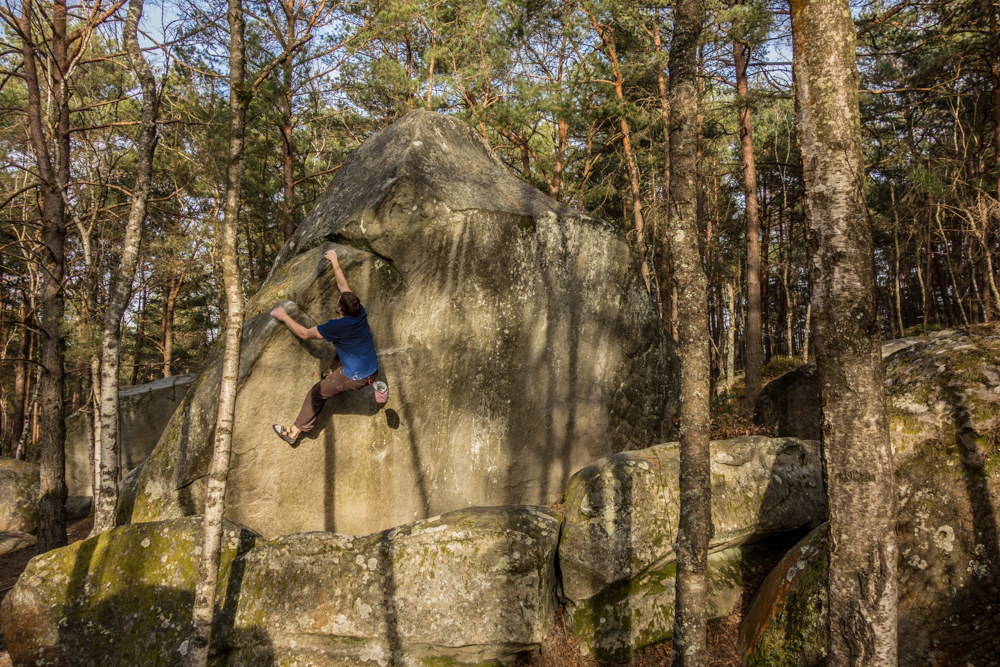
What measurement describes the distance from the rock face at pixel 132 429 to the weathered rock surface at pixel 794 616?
1508 cm

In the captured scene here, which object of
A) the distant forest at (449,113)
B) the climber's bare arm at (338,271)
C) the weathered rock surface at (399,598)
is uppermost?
the distant forest at (449,113)

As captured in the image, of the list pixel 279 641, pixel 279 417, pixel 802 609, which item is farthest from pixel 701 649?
pixel 279 417

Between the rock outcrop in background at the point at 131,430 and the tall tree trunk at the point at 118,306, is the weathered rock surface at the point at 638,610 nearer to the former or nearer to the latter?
the tall tree trunk at the point at 118,306

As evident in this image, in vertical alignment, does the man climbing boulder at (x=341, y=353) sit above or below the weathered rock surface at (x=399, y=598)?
above

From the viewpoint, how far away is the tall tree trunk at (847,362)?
126 inches

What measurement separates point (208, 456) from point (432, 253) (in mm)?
3961

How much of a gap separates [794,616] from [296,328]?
5933mm

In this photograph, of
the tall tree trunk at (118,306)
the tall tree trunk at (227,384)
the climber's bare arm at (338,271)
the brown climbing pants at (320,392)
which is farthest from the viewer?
the tall tree trunk at (118,306)

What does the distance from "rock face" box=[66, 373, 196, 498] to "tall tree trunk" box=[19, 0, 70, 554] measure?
21.3 feet

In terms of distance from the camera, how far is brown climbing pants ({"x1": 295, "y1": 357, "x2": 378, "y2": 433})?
6738mm

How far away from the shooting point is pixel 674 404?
33.7 feet

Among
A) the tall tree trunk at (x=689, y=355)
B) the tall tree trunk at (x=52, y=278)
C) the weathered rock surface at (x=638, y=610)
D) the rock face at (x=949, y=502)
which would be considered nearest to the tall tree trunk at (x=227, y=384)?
the weathered rock surface at (x=638, y=610)

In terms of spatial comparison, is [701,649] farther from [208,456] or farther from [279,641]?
[208,456]

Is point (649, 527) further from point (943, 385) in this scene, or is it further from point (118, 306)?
point (118, 306)
